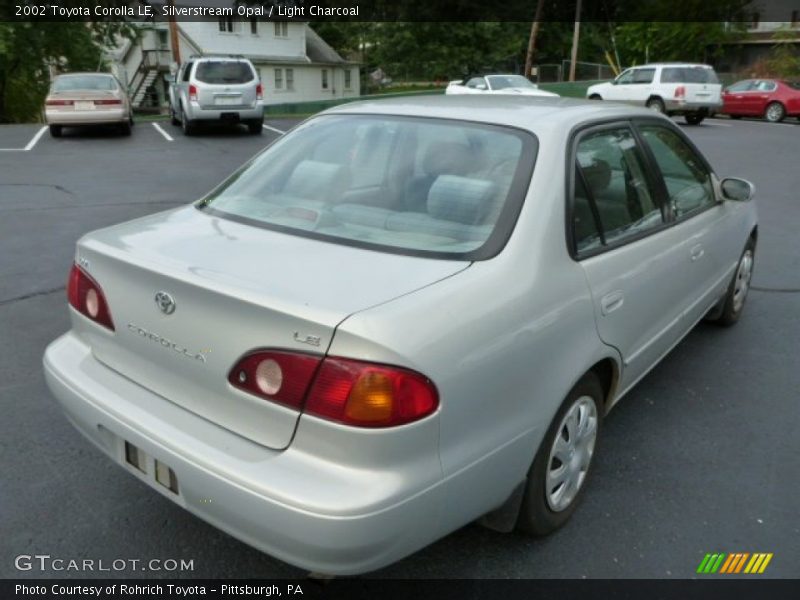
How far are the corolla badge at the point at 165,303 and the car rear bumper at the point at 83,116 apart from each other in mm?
15141

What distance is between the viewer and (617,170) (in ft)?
10.5

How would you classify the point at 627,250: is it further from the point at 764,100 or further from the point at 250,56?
the point at 250,56

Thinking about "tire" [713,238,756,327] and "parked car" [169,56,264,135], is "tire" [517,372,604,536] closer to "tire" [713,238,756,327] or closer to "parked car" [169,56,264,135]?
"tire" [713,238,756,327]

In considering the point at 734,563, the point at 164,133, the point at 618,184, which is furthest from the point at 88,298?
the point at 164,133

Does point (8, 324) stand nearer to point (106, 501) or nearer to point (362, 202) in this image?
point (106, 501)

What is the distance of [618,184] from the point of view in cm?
317

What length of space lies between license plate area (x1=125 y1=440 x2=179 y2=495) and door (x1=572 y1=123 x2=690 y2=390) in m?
1.60

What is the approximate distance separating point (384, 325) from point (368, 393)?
188 millimetres

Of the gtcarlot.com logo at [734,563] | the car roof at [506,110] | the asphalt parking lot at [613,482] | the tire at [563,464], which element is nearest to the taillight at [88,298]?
the asphalt parking lot at [613,482]

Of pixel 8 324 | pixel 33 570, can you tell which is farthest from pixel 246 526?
pixel 8 324

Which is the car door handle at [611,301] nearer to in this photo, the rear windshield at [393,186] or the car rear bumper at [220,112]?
the rear windshield at [393,186]

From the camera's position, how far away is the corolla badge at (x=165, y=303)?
88.8 inches

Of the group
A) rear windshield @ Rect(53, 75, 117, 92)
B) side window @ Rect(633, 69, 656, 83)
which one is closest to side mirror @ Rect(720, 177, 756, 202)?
rear windshield @ Rect(53, 75, 117, 92)

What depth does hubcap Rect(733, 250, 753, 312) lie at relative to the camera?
16.1 ft
